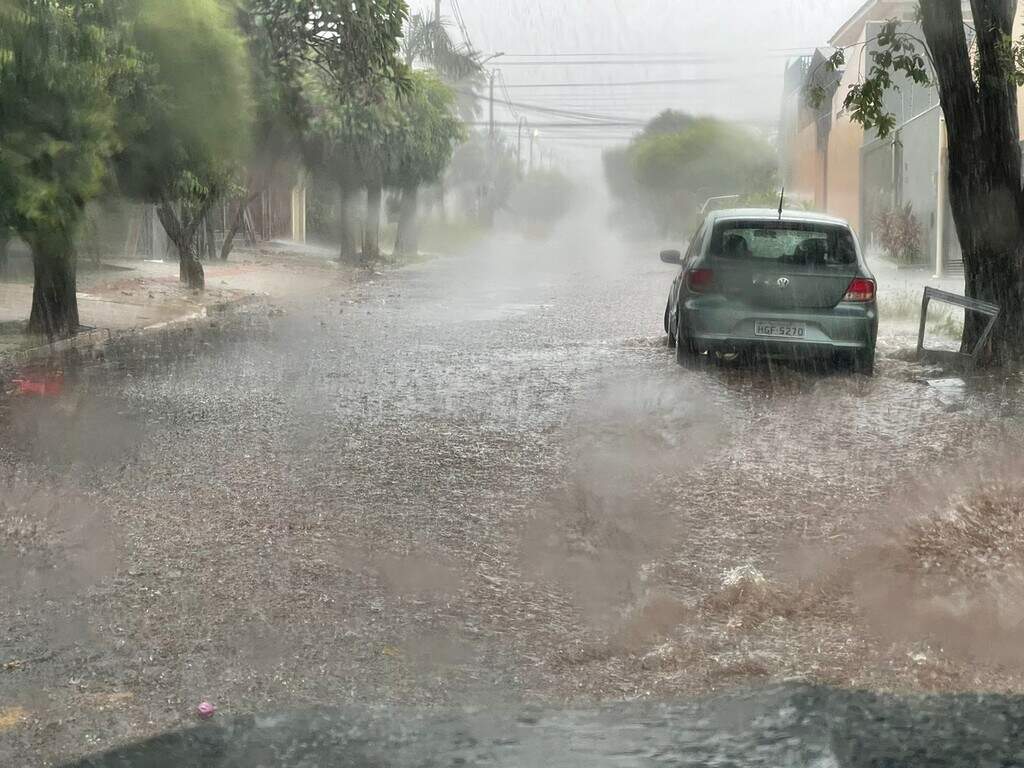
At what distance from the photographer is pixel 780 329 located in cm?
1282

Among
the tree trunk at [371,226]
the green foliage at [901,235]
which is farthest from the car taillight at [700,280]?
the tree trunk at [371,226]

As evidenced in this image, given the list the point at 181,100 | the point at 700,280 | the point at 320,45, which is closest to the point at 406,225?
the point at 320,45

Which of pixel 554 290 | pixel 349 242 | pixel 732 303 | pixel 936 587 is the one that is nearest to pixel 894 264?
pixel 554 290

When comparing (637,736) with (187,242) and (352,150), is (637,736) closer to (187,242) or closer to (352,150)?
(187,242)

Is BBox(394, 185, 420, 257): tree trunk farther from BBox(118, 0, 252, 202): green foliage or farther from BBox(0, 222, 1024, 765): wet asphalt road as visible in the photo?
BBox(0, 222, 1024, 765): wet asphalt road

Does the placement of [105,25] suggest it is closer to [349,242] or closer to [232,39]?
[232,39]

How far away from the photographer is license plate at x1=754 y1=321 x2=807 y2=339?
42.0ft

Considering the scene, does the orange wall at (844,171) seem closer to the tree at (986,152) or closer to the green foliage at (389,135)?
the green foliage at (389,135)

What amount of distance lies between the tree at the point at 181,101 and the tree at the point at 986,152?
8.75 m

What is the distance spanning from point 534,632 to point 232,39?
1434 centimetres

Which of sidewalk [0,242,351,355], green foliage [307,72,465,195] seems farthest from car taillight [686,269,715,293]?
green foliage [307,72,465,195]

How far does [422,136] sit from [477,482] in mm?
36845

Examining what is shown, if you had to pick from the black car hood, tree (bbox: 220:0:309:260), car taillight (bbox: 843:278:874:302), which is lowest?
the black car hood

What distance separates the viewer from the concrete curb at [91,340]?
48.1 feet
